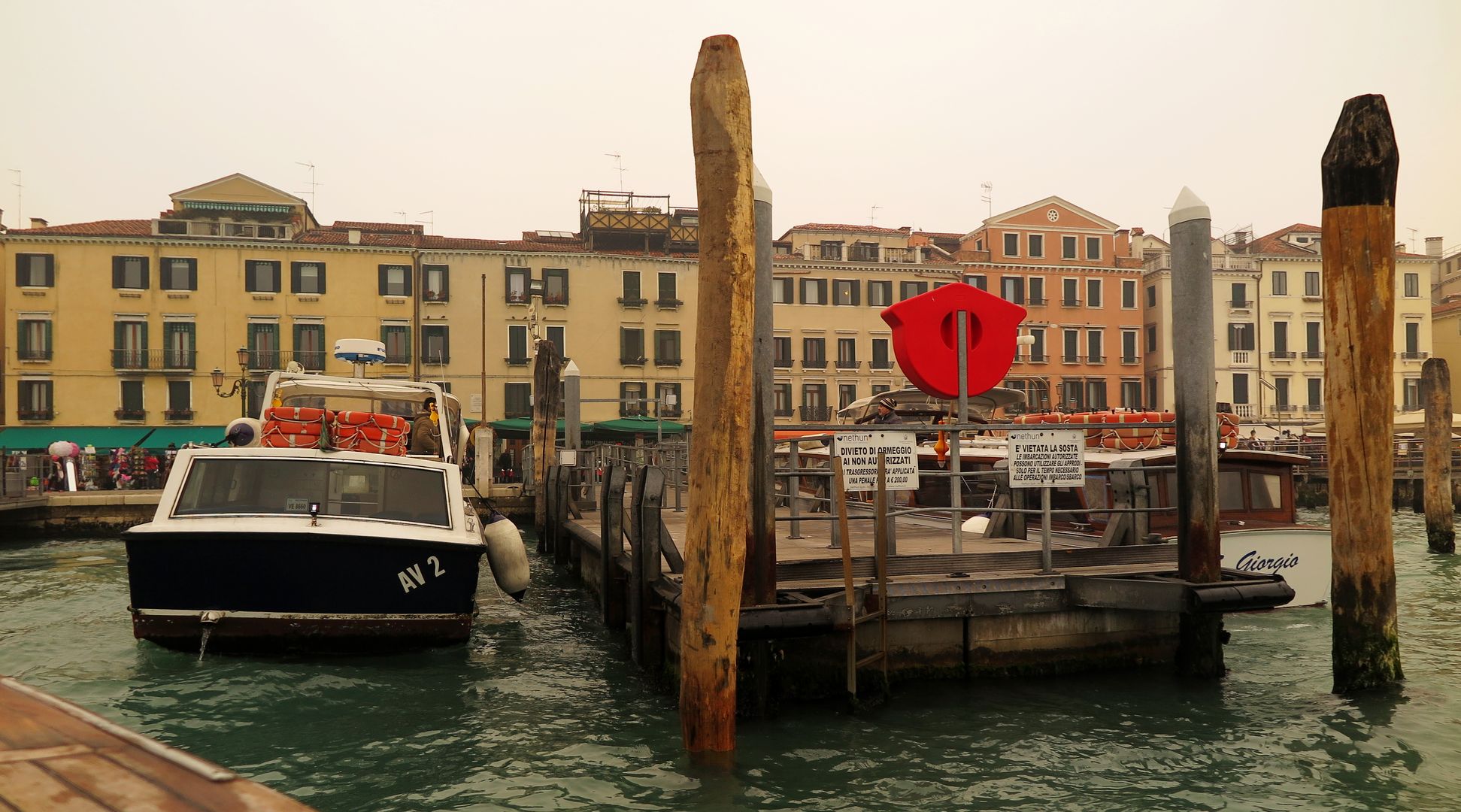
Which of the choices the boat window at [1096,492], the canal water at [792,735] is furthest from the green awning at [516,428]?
the canal water at [792,735]

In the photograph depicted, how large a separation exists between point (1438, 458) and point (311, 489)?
23.0m

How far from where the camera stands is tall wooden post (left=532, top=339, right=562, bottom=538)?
24.7m

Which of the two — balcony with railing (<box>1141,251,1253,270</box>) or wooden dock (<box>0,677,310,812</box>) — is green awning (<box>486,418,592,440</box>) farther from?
wooden dock (<box>0,677,310,812</box>)

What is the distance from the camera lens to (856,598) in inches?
328

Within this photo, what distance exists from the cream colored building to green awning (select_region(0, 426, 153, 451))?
155 ft

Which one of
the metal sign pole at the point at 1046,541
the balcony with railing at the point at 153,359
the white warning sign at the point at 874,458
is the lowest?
the metal sign pole at the point at 1046,541

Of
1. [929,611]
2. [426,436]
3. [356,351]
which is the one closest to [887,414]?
[426,436]

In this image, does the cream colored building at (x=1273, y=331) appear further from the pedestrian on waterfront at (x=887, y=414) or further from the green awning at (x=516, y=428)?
the pedestrian on waterfront at (x=887, y=414)

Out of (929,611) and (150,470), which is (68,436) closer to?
(150,470)

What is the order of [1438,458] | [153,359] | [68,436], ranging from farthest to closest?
[153,359]
[68,436]
[1438,458]

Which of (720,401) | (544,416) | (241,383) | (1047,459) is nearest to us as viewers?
(720,401)

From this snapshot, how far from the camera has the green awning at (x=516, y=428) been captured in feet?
141

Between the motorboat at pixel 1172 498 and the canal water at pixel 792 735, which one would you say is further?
the motorboat at pixel 1172 498

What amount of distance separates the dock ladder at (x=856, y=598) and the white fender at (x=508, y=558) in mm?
6268
